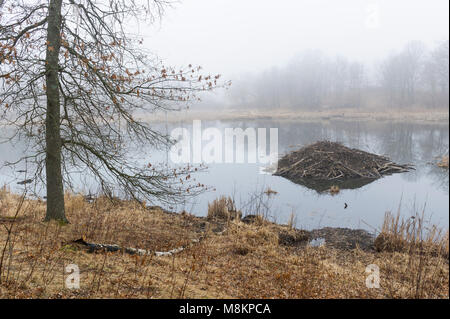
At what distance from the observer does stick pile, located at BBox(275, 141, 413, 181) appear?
1572 cm

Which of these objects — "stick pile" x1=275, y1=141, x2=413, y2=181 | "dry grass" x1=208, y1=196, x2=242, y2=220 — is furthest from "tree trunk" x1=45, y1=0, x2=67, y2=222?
"stick pile" x1=275, y1=141, x2=413, y2=181

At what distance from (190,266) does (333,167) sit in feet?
41.9

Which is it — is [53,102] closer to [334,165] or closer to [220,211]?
[220,211]

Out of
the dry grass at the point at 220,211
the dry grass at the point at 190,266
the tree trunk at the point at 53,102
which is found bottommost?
the dry grass at the point at 220,211

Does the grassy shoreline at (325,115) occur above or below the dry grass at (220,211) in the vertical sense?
above

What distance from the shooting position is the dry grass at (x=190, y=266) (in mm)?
3645

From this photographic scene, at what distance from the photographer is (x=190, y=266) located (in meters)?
4.98

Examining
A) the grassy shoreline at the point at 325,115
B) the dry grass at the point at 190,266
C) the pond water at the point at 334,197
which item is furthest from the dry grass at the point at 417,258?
the grassy shoreline at the point at 325,115

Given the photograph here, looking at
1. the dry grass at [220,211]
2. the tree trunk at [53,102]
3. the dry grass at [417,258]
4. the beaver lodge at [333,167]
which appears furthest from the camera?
the beaver lodge at [333,167]

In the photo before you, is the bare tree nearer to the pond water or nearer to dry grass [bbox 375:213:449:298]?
the pond water

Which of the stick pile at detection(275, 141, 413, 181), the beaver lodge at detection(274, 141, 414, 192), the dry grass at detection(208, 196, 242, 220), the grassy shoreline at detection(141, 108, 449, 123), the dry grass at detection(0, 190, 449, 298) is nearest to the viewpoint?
the dry grass at detection(0, 190, 449, 298)

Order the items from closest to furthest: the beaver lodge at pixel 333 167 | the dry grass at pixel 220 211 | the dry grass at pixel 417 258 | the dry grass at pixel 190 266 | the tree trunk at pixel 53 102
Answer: the dry grass at pixel 190 266 < the dry grass at pixel 417 258 < the tree trunk at pixel 53 102 < the dry grass at pixel 220 211 < the beaver lodge at pixel 333 167

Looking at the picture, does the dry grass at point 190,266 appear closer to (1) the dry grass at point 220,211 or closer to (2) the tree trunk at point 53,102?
(2) the tree trunk at point 53,102
